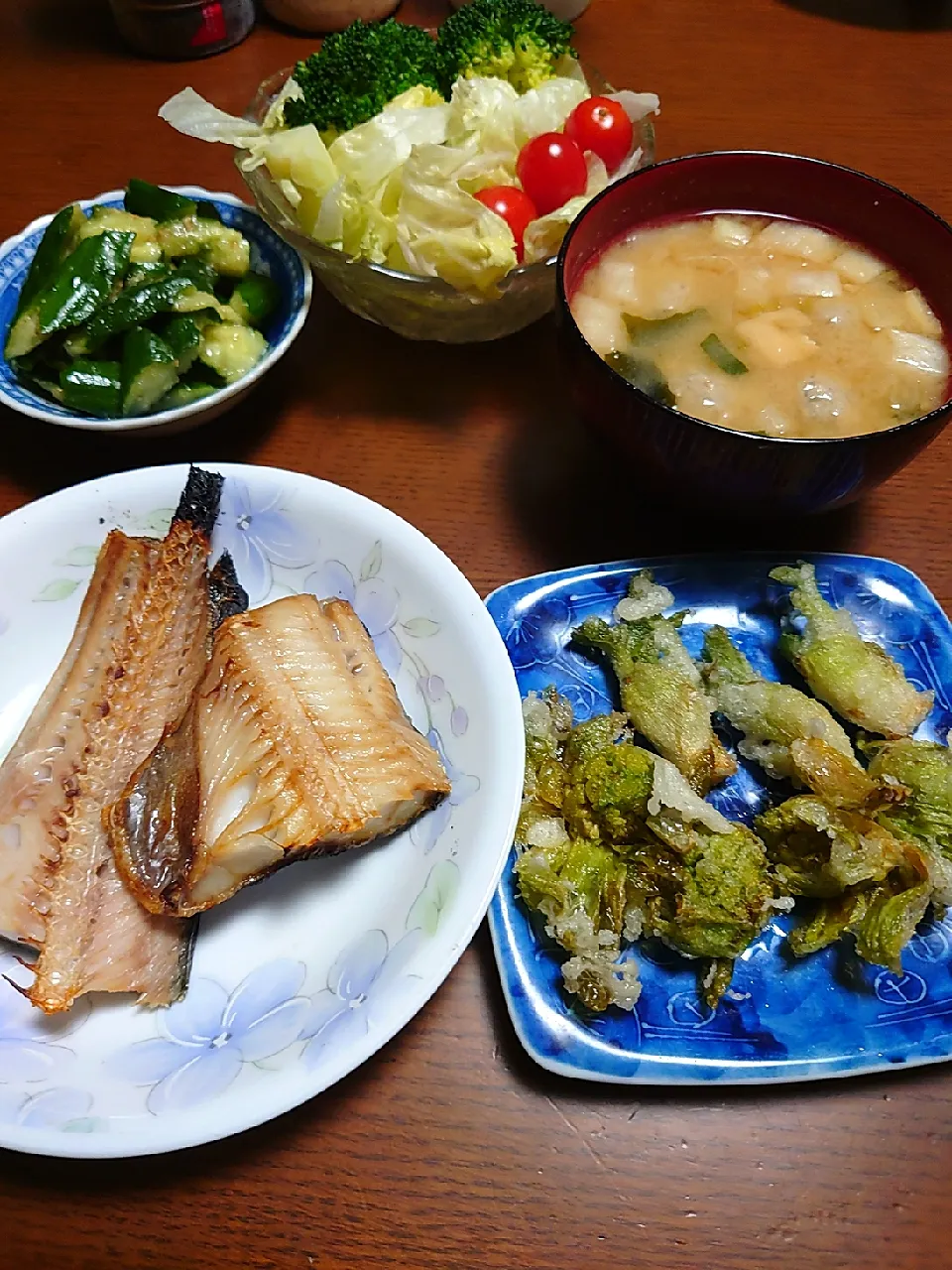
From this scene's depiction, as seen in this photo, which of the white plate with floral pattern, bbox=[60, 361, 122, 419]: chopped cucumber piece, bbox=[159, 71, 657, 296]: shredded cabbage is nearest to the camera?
the white plate with floral pattern

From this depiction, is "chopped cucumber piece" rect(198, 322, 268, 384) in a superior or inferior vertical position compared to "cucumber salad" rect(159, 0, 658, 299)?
inferior

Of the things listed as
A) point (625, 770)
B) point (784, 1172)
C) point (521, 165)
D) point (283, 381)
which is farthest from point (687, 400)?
point (784, 1172)

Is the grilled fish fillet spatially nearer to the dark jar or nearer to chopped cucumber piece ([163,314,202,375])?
chopped cucumber piece ([163,314,202,375])

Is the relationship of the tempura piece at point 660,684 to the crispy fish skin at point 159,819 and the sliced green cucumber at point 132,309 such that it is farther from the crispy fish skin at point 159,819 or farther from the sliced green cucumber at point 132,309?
the sliced green cucumber at point 132,309

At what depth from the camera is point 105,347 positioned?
1652mm

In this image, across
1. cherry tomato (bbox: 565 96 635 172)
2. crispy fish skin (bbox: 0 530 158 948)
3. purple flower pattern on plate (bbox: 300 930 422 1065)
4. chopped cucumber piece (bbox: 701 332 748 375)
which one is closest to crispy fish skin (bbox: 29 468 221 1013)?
crispy fish skin (bbox: 0 530 158 948)

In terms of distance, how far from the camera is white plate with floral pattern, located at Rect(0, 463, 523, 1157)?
99 cm

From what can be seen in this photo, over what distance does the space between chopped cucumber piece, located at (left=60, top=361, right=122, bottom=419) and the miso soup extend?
0.85 m

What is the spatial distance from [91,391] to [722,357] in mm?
1137

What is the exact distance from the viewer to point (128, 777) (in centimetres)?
128

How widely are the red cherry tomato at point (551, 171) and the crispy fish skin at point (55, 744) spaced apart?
3.68 ft

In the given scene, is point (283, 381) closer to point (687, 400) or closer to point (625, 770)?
point (687, 400)

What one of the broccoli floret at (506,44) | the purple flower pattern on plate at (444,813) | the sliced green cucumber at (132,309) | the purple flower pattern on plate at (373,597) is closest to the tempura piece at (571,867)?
the purple flower pattern on plate at (444,813)

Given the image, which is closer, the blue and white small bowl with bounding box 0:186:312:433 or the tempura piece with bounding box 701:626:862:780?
the tempura piece with bounding box 701:626:862:780
